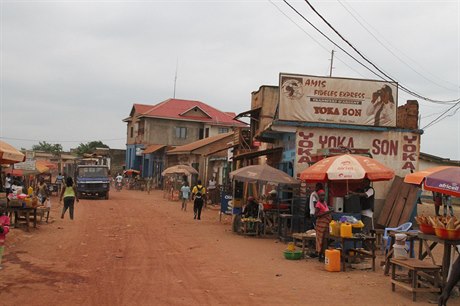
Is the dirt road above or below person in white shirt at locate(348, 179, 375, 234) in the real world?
below

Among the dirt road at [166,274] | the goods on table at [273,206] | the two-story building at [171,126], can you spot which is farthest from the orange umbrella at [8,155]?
the two-story building at [171,126]

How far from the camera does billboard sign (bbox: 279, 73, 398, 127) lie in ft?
60.6

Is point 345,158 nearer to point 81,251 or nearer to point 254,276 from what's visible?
point 254,276

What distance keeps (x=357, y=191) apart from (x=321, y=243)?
122 inches

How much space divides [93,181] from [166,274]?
26.3 metres

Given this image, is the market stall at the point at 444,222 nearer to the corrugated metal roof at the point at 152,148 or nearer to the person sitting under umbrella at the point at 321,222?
the person sitting under umbrella at the point at 321,222

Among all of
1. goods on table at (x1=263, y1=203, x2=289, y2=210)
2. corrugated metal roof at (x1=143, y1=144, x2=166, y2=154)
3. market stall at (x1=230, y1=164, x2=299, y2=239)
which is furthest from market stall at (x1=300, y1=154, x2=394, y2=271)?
corrugated metal roof at (x1=143, y1=144, x2=166, y2=154)

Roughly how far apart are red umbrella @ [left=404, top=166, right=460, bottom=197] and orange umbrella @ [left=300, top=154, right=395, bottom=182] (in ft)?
11.6

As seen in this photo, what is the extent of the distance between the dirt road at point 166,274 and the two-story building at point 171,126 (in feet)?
134

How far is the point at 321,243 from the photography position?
1218 centimetres

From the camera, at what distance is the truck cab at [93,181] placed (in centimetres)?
3503

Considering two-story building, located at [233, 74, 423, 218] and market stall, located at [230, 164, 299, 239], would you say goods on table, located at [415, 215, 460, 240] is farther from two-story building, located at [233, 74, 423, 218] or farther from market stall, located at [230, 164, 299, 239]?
two-story building, located at [233, 74, 423, 218]

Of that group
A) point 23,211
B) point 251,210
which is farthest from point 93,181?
point 251,210

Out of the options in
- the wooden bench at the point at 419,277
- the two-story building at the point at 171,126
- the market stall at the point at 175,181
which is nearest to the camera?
the wooden bench at the point at 419,277
